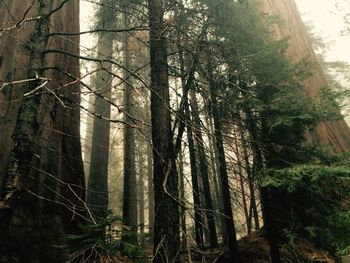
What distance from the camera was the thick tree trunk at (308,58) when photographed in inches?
386

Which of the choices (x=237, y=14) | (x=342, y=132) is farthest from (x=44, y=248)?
(x=342, y=132)

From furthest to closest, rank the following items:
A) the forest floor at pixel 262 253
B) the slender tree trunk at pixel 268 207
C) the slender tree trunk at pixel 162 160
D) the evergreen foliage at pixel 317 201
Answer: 1. the forest floor at pixel 262 253
2. the slender tree trunk at pixel 268 207
3. the evergreen foliage at pixel 317 201
4. the slender tree trunk at pixel 162 160

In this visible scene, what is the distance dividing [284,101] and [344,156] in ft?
5.19

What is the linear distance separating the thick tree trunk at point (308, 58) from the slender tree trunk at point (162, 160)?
503 centimetres

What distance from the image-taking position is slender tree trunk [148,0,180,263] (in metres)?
3.76

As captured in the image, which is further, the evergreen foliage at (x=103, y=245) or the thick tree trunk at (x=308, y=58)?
the thick tree trunk at (x=308, y=58)

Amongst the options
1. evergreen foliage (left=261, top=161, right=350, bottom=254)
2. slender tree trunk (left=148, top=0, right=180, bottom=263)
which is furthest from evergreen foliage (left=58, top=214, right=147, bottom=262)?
evergreen foliage (left=261, top=161, right=350, bottom=254)

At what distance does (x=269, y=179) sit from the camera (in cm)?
539

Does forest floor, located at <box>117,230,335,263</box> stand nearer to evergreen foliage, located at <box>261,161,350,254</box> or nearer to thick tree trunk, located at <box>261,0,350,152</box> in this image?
evergreen foliage, located at <box>261,161,350,254</box>

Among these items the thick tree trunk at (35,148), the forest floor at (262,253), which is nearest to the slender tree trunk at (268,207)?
the forest floor at (262,253)

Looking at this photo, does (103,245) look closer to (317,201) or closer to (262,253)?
(317,201)

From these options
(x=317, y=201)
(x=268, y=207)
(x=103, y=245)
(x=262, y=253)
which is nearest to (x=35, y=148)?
(x=103, y=245)

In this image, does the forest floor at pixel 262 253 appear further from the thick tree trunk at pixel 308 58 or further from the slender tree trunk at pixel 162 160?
the slender tree trunk at pixel 162 160

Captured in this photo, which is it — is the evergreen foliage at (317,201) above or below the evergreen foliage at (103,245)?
above
